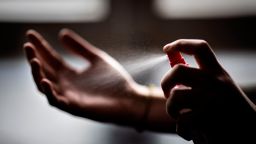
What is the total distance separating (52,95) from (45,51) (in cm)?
12

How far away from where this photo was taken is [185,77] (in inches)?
19.1

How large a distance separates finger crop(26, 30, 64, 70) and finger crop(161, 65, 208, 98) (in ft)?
1.02

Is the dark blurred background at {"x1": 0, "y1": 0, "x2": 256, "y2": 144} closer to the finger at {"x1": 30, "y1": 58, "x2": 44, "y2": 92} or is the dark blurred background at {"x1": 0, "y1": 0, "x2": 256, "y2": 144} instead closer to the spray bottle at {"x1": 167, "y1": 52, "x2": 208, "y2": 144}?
the finger at {"x1": 30, "y1": 58, "x2": 44, "y2": 92}

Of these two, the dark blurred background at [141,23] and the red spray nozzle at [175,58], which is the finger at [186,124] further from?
the dark blurred background at [141,23]

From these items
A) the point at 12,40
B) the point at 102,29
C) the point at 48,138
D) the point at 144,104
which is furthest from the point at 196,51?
the point at 12,40

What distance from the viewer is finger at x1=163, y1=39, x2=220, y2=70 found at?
1.57 feet

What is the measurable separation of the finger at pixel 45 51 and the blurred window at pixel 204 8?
380 mm

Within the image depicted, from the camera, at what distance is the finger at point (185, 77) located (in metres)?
0.48

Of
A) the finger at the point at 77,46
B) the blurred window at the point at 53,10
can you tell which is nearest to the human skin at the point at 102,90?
the finger at the point at 77,46

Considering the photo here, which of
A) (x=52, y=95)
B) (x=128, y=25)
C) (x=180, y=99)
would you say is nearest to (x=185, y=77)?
(x=180, y=99)

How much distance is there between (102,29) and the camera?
105cm

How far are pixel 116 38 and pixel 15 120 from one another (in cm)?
31

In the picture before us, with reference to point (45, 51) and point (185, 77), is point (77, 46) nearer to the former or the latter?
point (45, 51)

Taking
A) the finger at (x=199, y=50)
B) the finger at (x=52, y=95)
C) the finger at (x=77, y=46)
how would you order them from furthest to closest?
the finger at (x=77, y=46) < the finger at (x=52, y=95) < the finger at (x=199, y=50)
